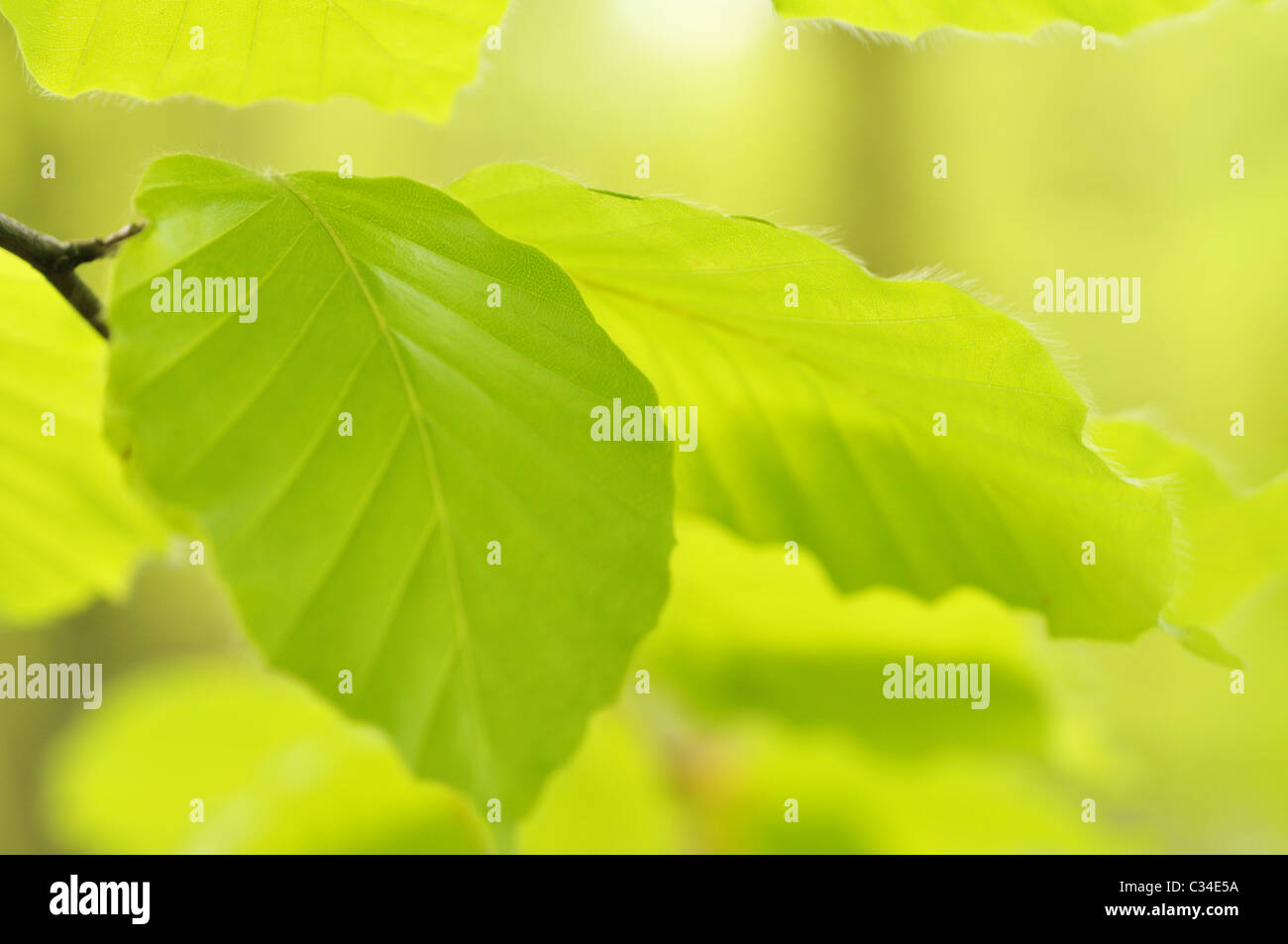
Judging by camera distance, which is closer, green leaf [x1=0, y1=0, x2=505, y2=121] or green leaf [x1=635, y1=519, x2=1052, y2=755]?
green leaf [x1=0, y1=0, x2=505, y2=121]

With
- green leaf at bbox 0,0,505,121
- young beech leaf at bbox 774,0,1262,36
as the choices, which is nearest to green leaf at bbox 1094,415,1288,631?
young beech leaf at bbox 774,0,1262,36

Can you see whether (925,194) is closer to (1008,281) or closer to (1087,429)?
(1008,281)

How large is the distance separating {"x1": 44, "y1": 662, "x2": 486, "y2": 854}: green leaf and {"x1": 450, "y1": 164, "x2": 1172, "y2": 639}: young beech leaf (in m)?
0.25

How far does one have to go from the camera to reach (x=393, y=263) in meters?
0.25

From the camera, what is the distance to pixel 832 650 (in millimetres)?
576

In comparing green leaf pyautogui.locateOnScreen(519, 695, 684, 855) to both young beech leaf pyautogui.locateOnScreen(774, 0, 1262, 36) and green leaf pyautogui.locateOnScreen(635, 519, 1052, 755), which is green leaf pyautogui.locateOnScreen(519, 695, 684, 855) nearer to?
green leaf pyautogui.locateOnScreen(635, 519, 1052, 755)

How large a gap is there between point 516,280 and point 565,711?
0.10 m

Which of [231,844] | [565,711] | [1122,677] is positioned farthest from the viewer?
[1122,677]

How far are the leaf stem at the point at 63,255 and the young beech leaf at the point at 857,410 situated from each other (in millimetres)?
91

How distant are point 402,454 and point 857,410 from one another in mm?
137

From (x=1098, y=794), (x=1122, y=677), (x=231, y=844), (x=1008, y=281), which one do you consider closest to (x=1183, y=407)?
(x=1008, y=281)

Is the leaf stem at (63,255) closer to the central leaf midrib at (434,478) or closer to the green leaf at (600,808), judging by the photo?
the central leaf midrib at (434,478)

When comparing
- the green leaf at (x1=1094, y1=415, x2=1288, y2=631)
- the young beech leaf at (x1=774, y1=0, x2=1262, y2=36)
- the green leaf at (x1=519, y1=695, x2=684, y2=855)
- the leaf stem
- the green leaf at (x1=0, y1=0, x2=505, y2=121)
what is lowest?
the green leaf at (x1=519, y1=695, x2=684, y2=855)

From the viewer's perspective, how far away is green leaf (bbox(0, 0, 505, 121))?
259 millimetres
